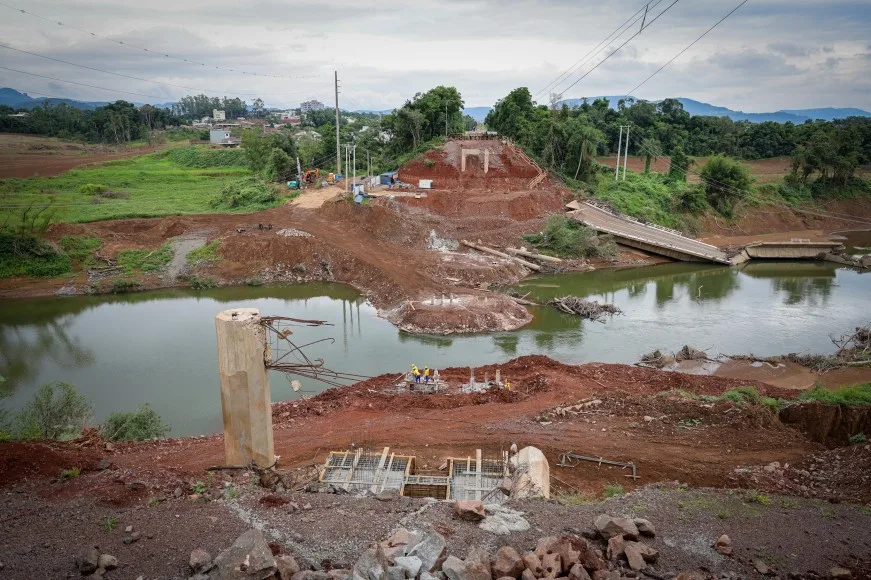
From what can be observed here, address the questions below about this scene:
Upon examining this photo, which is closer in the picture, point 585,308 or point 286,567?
point 286,567

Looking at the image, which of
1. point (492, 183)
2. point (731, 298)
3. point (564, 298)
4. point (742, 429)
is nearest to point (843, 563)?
point (742, 429)

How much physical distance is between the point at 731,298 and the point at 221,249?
2746 cm

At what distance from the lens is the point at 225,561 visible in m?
6.07

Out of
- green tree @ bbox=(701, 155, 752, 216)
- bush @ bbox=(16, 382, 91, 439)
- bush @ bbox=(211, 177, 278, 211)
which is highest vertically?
green tree @ bbox=(701, 155, 752, 216)

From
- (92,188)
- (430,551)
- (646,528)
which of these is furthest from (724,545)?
(92,188)

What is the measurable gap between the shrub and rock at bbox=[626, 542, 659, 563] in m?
47.1

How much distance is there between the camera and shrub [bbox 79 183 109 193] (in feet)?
140

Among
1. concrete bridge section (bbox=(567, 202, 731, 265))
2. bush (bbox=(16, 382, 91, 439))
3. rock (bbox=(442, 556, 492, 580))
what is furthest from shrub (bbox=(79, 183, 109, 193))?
rock (bbox=(442, 556, 492, 580))

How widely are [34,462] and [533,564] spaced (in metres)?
7.67

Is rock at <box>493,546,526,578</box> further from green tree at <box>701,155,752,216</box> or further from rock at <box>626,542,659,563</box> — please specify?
green tree at <box>701,155,752,216</box>

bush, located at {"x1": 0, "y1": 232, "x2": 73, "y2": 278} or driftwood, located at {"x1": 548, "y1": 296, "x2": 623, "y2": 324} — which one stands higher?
bush, located at {"x1": 0, "y1": 232, "x2": 73, "y2": 278}

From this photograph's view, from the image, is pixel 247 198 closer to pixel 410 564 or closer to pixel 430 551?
pixel 430 551

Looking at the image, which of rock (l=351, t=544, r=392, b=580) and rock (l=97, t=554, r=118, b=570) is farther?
rock (l=97, t=554, r=118, b=570)

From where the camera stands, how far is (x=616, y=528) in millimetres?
7129
